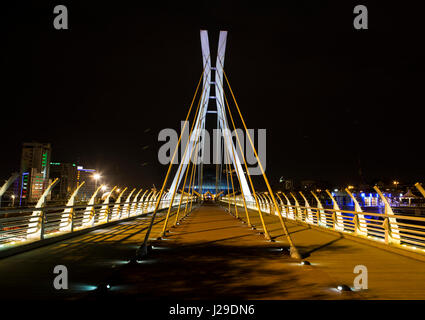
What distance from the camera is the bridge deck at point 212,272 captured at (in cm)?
441

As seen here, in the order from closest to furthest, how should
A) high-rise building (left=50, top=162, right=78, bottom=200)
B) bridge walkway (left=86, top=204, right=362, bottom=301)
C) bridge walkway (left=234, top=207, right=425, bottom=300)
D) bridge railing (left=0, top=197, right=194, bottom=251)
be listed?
bridge walkway (left=86, top=204, right=362, bottom=301)
bridge walkway (left=234, top=207, right=425, bottom=300)
bridge railing (left=0, top=197, right=194, bottom=251)
high-rise building (left=50, top=162, right=78, bottom=200)

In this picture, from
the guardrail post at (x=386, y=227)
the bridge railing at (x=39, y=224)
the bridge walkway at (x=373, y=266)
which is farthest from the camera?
the guardrail post at (x=386, y=227)

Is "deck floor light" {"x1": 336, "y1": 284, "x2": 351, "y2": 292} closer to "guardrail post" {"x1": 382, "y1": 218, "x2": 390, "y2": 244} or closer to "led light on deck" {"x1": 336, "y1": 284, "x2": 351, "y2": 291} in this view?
"led light on deck" {"x1": 336, "y1": 284, "x2": 351, "y2": 291}

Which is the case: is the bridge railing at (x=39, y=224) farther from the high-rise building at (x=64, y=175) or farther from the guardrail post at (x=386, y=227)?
the high-rise building at (x=64, y=175)

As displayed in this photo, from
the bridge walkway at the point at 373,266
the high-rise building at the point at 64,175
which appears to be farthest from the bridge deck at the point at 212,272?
the high-rise building at the point at 64,175

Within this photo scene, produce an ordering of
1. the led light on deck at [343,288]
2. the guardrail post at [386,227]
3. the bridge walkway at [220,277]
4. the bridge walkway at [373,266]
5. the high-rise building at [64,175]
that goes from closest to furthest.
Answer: the bridge walkway at [220,277] → the led light on deck at [343,288] → the bridge walkway at [373,266] → the guardrail post at [386,227] → the high-rise building at [64,175]

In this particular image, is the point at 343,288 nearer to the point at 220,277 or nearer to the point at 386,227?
the point at 220,277

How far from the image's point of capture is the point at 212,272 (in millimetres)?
5625

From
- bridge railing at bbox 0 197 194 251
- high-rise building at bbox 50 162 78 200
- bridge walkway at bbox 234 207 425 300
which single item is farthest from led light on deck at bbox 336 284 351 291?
high-rise building at bbox 50 162 78 200

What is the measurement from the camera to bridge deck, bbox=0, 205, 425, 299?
14.5 ft

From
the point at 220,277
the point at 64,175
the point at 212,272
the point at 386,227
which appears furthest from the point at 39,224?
the point at 64,175

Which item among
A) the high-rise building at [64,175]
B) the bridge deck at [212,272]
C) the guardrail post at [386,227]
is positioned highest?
the high-rise building at [64,175]
